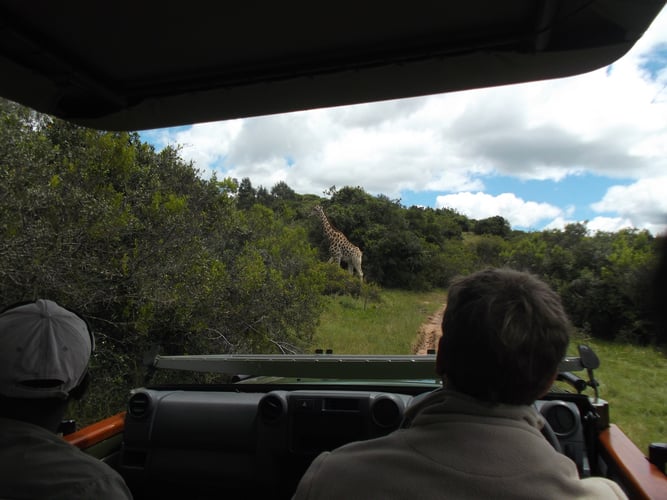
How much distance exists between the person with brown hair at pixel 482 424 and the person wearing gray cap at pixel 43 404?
0.51m

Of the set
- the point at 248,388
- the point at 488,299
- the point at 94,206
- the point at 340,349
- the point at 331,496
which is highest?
the point at 94,206

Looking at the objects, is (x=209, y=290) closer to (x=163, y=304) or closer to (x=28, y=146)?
(x=163, y=304)

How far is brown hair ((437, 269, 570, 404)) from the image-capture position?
105 cm

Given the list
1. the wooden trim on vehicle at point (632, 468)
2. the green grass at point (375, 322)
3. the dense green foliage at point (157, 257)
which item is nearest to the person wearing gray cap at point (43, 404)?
the wooden trim on vehicle at point (632, 468)

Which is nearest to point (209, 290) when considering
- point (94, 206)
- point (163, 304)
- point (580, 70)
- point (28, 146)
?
point (163, 304)

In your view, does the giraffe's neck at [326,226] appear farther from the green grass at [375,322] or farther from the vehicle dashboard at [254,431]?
the vehicle dashboard at [254,431]

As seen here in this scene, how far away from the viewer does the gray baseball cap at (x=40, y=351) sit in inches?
49.3

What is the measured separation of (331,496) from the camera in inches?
40.2

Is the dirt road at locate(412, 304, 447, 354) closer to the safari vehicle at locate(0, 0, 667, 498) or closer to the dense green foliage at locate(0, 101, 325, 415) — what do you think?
the dense green foliage at locate(0, 101, 325, 415)

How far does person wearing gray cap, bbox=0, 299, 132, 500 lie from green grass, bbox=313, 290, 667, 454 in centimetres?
116

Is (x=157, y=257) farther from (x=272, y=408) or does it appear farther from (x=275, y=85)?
(x=275, y=85)

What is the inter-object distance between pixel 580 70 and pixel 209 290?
440 centimetres

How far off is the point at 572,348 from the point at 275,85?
683 cm

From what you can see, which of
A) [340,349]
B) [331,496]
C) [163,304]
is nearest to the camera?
[331,496]
